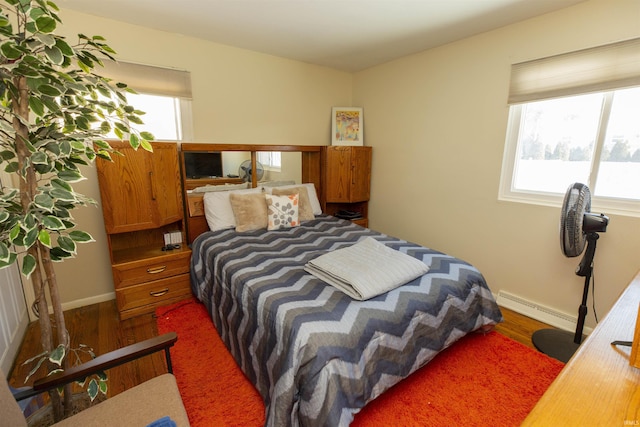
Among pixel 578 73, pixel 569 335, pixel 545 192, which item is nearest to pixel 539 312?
pixel 569 335

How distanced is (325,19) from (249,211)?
174 cm

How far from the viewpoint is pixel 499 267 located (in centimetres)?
271

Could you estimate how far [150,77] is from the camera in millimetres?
2596

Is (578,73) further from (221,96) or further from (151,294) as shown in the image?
(151,294)

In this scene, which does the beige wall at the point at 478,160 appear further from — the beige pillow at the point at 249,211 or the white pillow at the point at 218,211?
the white pillow at the point at 218,211

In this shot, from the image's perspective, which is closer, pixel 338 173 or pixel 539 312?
pixel 539 312

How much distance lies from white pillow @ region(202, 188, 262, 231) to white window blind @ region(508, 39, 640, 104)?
2.66m

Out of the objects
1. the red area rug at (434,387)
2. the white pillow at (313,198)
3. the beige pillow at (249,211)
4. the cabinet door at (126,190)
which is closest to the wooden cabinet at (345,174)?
the white pillow at (313,198)

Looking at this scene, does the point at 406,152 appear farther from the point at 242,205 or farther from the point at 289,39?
the point at 242,205

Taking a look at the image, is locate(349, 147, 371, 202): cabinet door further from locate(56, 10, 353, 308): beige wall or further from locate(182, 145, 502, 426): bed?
locate(182, 145, 502, 426): bed

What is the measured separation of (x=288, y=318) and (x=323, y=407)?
0.39m

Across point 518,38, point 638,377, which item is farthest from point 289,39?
point 638,377

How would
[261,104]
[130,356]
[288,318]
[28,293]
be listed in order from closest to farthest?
[130,356]
[288,318]
[28,293]
[261,104]

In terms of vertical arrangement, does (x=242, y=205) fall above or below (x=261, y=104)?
below
